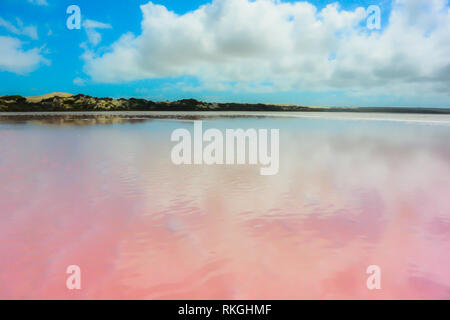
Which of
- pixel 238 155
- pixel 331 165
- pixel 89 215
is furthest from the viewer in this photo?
pixel 238 155

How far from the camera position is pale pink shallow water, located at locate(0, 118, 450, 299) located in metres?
3.33

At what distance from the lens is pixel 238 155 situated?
12023mm

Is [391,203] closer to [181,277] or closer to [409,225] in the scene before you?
[409,225]

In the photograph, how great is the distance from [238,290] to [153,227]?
7.01 feet

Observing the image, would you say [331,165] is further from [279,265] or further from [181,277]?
[181,277]

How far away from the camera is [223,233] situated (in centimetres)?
463

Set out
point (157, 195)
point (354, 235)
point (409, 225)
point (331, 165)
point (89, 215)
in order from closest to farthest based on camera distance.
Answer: point (354, 235), point (409, 225), point (89, 215), point (157, 195), point (331, 165)

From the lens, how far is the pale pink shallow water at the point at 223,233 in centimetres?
333

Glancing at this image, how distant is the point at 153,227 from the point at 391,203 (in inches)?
194

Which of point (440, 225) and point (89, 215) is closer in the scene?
point (440, 225)

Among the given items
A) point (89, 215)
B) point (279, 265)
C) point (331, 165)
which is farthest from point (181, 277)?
point (331, 165)

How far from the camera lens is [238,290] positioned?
323 cm
